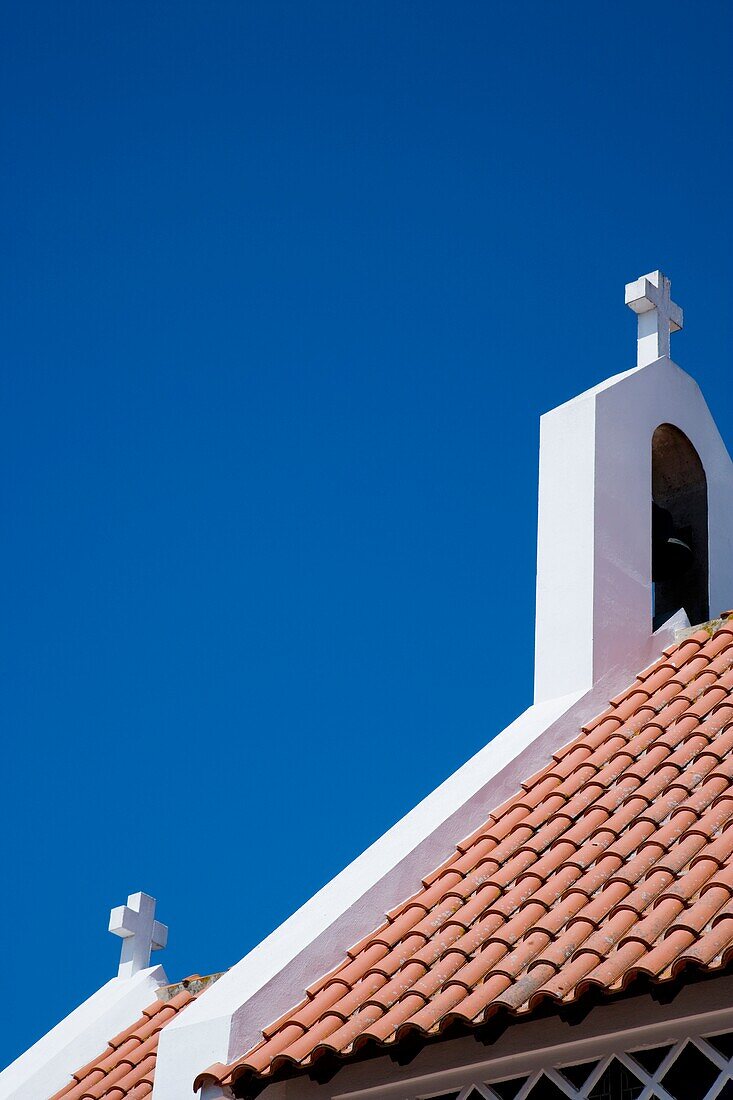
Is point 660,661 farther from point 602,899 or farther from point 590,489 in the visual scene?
point 602,899

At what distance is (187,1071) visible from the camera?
7652mm

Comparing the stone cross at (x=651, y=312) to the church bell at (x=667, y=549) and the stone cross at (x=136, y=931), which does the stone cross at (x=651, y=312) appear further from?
the stone cross at (x=136, y=931)

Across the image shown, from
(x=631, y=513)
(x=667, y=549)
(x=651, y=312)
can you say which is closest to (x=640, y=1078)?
(x=631, y=513)

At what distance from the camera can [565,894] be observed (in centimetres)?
757

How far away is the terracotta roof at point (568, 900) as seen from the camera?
6715mm

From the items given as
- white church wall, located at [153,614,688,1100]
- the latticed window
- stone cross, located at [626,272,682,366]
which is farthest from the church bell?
the latticed window

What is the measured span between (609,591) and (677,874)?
344cm

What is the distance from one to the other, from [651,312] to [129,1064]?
21.2 ft

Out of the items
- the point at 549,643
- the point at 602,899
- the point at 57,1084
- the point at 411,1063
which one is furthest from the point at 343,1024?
the point at 57,1084

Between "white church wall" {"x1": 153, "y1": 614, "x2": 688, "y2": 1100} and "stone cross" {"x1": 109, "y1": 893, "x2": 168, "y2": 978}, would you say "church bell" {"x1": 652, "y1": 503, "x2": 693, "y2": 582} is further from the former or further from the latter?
"stone cross" {"x1": 109, "y1": 893, "x2": 168, "y2": 978}

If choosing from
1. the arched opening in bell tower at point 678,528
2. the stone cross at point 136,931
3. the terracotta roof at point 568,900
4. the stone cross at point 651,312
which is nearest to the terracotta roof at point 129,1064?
the stone cross at point 136,931

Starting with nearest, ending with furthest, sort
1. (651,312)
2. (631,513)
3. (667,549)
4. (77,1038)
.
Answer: (631,513)
(77,1038)
(667,549)
(651,312)

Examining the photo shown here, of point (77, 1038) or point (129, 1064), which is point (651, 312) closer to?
point (129, 1064)

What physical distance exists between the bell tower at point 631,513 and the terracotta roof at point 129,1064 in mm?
3546
